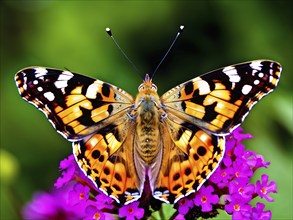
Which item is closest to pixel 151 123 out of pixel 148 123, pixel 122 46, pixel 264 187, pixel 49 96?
pixel 148 123

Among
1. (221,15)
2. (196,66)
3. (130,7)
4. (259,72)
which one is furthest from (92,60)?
(259,72)

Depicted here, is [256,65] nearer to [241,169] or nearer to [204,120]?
[204,120]

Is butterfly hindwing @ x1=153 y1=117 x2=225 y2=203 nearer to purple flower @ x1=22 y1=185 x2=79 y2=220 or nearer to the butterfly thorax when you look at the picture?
the butterfly thorax

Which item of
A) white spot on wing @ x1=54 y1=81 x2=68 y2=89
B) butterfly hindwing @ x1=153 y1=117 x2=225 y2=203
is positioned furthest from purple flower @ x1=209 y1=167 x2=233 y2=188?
white spot on wing @ x1=54 y1=81 x2=68 y2=89

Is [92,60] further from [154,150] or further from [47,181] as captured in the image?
[154,150]

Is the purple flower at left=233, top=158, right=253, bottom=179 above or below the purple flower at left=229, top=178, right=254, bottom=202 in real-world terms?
above

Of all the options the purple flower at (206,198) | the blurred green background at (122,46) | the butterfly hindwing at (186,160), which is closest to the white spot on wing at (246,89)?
the butterfly hindwing at (186,160)

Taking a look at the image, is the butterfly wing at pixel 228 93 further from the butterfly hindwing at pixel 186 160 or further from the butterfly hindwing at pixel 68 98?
the butterfly hindwing at pixel 68 98
